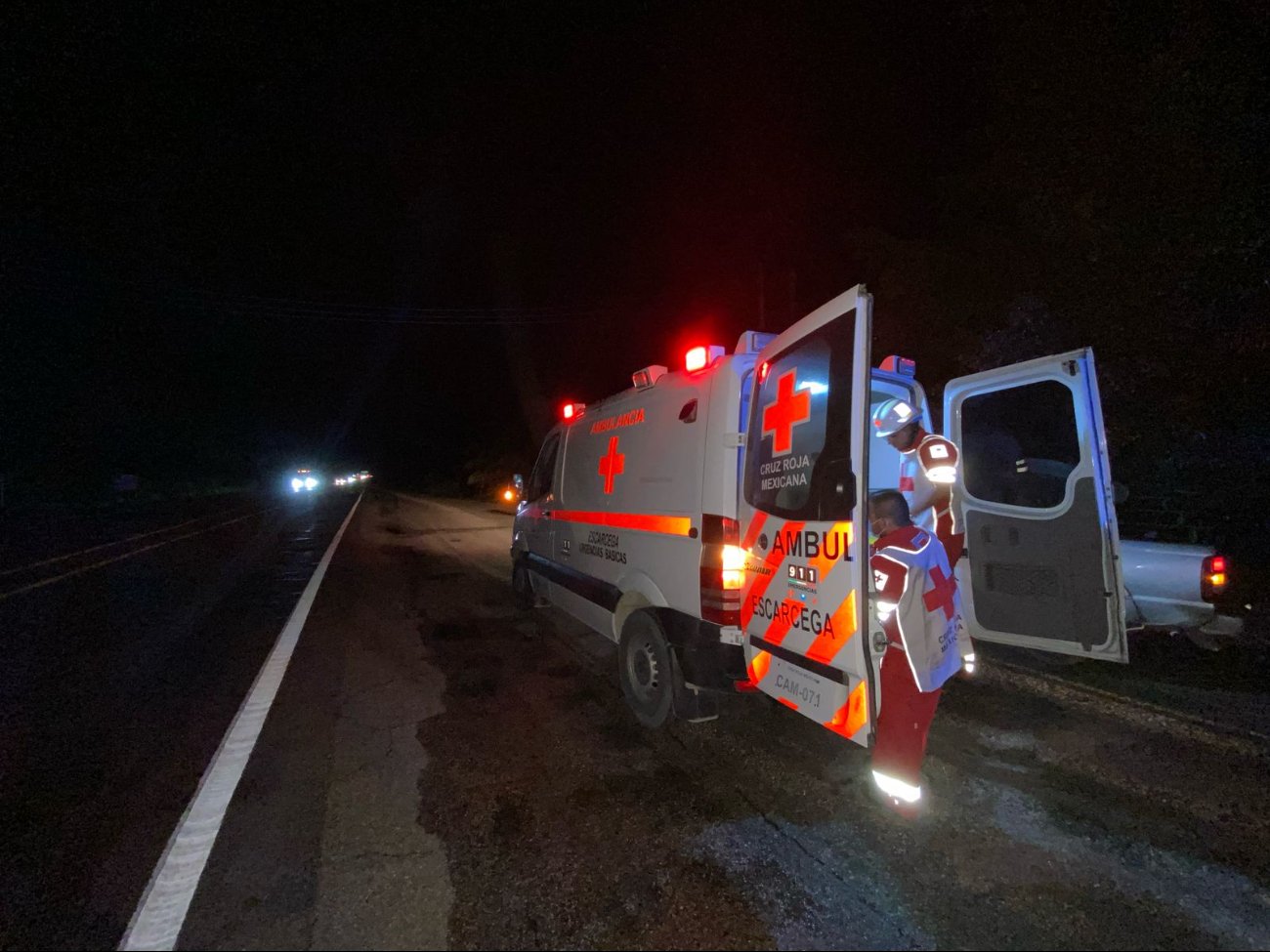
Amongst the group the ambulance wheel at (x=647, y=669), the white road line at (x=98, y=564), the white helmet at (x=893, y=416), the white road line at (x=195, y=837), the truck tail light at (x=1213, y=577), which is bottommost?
the white road line at (x=195, y=837)

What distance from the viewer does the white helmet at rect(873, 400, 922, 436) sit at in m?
4.15

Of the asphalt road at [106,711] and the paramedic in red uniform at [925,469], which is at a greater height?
→ the paramedic in red uniform at [925,469]

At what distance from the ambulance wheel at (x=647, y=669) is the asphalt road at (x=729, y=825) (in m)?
0.15

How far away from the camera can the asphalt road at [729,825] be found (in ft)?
8.19

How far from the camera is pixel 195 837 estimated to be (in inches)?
121

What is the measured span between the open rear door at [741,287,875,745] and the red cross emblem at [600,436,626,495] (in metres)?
1.38

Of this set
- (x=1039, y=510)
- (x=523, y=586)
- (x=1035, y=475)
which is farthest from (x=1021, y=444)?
(x=523, y=586)

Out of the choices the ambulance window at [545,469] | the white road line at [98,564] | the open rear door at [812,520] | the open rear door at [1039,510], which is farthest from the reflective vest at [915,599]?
the white road line at [98,564]

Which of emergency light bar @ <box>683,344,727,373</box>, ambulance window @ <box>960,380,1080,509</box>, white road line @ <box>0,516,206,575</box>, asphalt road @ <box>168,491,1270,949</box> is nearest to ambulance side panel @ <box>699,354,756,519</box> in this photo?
emergency light bar @ <box>683,344,727,373</box>

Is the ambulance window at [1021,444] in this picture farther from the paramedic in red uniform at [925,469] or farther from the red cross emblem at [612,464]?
the red cross emblem at [612,464]

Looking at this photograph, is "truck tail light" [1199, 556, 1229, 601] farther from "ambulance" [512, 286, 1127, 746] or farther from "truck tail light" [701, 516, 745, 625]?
"truck tail light" [701, 516, 745, 625]

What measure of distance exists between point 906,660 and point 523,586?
5.24 metres

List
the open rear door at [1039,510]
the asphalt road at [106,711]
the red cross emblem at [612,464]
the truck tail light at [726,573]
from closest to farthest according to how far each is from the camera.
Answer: the asphalt road at [106,711], the truck tail light at [726,573], the open rear door at [1039,510], the red cross emblem at [612,464]

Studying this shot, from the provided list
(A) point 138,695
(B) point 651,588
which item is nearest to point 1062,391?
(B) point 651,588
